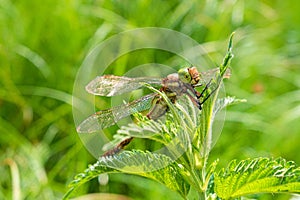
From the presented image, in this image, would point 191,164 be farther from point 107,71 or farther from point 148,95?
point 107,71

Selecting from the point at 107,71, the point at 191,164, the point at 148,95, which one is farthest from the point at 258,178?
the point at 107,71

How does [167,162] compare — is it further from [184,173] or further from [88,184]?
[88,184]

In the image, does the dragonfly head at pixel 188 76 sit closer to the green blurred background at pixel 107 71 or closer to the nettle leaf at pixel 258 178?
the nettle leaf at pixel 258 178

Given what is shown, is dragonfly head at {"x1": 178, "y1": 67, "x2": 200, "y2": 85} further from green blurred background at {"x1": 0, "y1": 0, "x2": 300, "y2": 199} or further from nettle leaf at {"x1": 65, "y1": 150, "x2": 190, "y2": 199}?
green blurred background at {"x1": 0, "y1": 0, "x2": 300, "y2": 199}

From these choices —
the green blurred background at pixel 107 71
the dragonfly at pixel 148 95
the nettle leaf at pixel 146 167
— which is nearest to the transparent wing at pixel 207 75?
the dragonfly at pixel 148 95

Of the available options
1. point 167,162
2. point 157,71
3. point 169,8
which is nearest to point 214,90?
point 167,162

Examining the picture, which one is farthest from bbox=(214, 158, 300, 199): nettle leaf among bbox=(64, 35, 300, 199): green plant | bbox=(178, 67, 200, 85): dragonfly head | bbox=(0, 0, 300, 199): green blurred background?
bbox=(0, 0, 300, 199): green blurred background

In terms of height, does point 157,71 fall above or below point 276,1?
below
